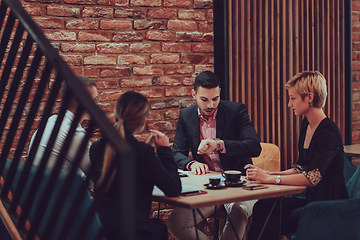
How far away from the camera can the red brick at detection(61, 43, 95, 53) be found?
10.1ft

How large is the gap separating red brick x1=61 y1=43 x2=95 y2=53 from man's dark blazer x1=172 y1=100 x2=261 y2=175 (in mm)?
874

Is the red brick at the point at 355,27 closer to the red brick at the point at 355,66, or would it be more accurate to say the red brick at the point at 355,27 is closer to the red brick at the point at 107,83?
the red brick at the point at 355,66

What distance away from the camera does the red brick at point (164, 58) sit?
3367 mm

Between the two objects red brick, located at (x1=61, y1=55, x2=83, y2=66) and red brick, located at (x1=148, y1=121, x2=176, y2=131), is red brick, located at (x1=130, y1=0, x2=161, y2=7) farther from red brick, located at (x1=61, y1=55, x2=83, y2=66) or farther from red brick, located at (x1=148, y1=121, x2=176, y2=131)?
red brick, located at (x1=148, y1=121, x2=176, y2=131)

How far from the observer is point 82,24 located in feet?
10.3

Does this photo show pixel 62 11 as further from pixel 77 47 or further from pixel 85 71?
pixel 85 71

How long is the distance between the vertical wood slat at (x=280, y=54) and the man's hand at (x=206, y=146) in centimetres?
108

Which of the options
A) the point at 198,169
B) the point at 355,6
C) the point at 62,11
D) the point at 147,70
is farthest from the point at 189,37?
the point at 355,6

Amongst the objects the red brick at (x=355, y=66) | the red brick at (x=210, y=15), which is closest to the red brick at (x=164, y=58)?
the red brick at (x=210, y=15)

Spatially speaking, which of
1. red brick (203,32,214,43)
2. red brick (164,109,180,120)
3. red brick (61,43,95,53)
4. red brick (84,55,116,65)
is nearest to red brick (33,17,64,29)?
red brick (61,43,95,53)

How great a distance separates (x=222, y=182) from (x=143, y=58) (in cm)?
145

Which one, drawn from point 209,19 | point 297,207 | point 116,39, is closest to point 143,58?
point 116,39

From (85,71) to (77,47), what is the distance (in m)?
0.19

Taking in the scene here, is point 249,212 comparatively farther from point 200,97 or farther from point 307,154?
point 200,97
